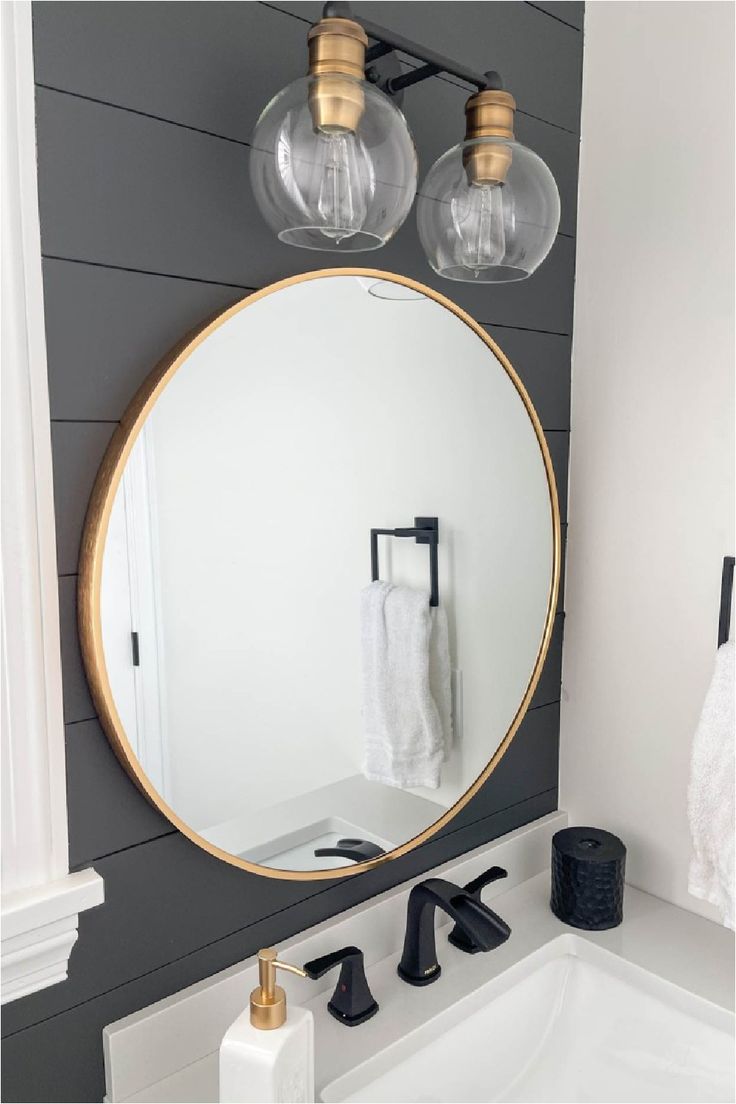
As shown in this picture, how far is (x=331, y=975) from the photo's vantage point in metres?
1.08

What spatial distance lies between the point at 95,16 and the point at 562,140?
736 millimetres

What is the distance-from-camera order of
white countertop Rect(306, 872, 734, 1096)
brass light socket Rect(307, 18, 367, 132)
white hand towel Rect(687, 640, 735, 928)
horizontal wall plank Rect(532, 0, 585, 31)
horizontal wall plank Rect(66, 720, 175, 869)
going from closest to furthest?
1. brass light socket Rect(307, 18, 367, 132)
2. horizontal wall plank Rect(66, 720, 175, 869)
3. white countertop Rect(306, 872, 734, 1096)
4. white hand towel Rect(687, 640, 735, 928)
5. horizontal wall plank Rect(532, 0, 585, 31)

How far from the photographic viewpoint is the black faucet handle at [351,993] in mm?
1008

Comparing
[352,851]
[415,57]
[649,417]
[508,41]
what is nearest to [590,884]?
[352,851]

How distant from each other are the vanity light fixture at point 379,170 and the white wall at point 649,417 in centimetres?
36

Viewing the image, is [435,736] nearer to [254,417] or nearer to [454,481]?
[454,481]

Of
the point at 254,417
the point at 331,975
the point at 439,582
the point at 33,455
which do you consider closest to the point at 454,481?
the point at 439,582

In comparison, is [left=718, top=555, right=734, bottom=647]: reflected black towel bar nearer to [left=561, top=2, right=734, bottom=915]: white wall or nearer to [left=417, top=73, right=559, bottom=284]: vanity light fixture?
[left=561, top=2, right=734, bottom=915]: white wall

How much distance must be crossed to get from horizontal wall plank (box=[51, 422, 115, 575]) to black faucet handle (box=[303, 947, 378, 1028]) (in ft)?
1.82

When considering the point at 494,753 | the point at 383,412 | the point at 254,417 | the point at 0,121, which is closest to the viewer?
the point at 0,121

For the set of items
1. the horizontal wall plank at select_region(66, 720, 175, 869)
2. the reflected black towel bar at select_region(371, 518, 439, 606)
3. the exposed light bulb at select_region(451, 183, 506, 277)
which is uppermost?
the exposed light bulb at select_region(451, 183, 506, 277)

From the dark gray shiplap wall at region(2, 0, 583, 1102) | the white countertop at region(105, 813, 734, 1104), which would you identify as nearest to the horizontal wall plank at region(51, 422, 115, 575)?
the dark gray shiplap wall at region(2, 0, 583, 1102)

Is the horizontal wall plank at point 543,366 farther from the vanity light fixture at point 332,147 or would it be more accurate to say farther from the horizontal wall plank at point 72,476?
the horizontal wall plank at point 72,476

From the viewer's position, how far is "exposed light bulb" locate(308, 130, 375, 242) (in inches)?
30.2
